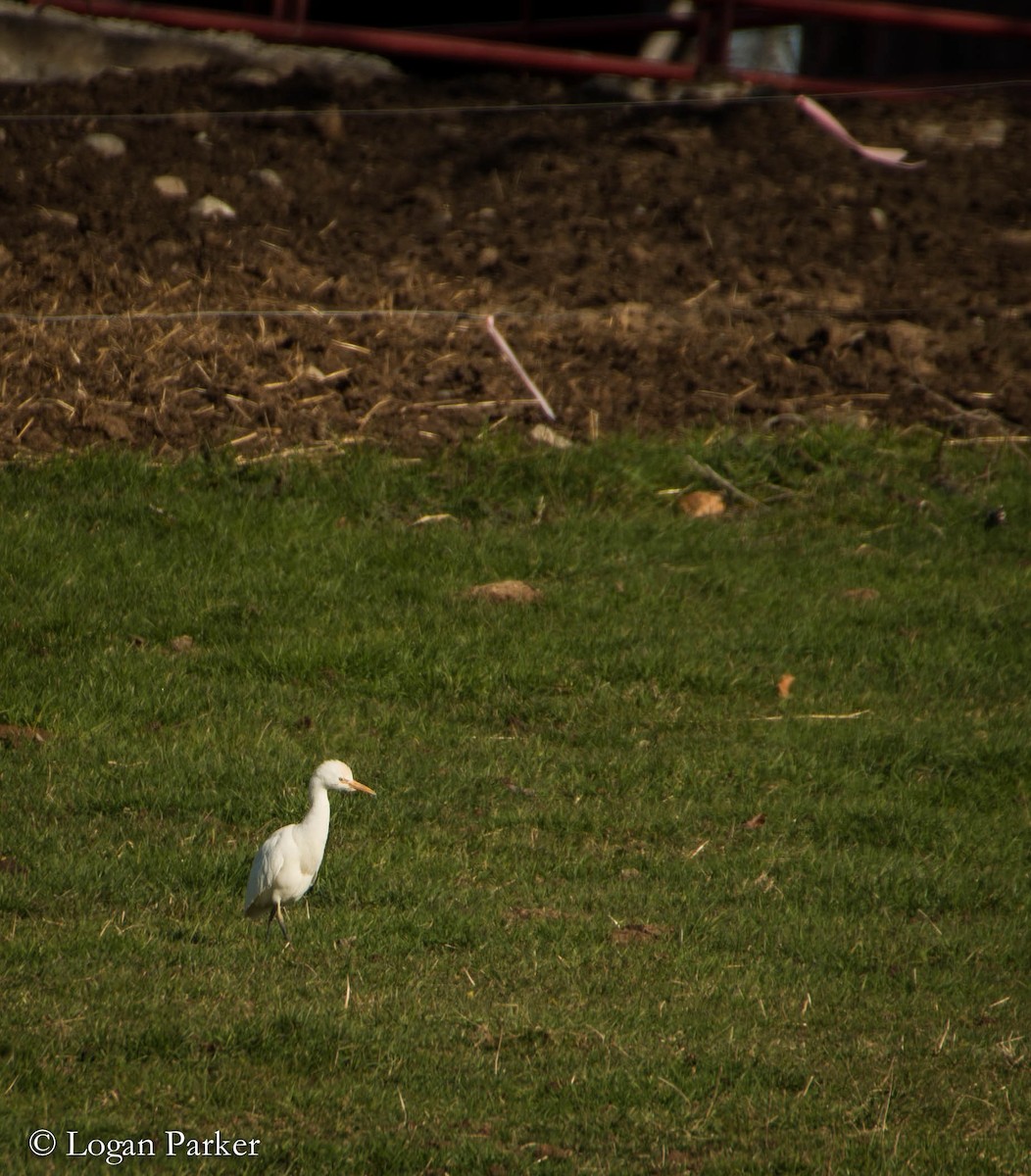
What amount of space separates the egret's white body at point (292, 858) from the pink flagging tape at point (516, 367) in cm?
516

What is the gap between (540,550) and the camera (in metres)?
9.23

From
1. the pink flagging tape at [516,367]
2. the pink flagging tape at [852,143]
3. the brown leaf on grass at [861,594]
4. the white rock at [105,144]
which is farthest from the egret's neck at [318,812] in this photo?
the pink flagging tape at [852,143]

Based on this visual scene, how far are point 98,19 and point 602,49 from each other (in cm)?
614

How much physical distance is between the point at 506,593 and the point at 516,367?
2.56 meters

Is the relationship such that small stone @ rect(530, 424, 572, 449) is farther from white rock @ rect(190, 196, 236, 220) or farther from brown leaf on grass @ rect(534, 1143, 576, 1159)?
brown leaf on grass @ rect(534, 1143, 576, 1159)

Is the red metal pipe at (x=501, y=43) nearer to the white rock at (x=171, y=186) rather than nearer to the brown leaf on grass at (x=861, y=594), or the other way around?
the white rock at (x=171, y=186)

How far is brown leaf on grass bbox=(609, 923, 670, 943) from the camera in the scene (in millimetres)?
5867

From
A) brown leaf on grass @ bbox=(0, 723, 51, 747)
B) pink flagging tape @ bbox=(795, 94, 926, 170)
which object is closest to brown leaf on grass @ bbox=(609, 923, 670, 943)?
brown leaf on grass @ bbox=(0, 723, 51, 747)

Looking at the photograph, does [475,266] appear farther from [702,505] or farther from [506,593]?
[506,593]

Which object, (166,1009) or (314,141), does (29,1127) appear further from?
(314,141)

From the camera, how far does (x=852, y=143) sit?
1456cm

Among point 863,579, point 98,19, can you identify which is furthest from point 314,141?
point 863,579

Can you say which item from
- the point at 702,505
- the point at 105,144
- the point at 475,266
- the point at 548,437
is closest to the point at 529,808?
the point at 702,505

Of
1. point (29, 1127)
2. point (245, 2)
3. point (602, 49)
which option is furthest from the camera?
point (602, 49)
